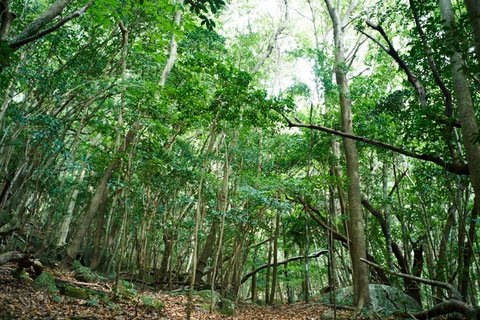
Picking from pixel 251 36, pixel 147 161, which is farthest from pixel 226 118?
pixel 251 36

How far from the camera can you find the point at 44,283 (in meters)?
4.95

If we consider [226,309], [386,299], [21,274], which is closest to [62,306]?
[21,274]

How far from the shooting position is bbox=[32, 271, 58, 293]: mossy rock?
4863 millimetres

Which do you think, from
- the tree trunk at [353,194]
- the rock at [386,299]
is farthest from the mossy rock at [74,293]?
the rock at [386,299]

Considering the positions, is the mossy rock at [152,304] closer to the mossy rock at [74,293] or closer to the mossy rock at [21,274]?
the mossy rock at [74,293]

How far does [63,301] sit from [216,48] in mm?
9276

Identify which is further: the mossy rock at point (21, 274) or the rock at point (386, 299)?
the rock at point (386, 299)

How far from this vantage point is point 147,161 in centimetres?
723

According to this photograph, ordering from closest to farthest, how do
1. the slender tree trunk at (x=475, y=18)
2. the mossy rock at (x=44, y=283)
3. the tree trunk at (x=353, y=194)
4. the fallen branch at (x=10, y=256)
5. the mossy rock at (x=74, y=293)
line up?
the slender tree trunk at (x=475, y=18), the fallen branch at (x=10, y=256), the mossy rock at (x=44, y=283), the mossy rock at (x=74, y=293), the tree trunk at (x=353, y=194)

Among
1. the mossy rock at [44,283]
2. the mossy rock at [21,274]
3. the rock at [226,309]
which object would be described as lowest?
the rock at [226,309]

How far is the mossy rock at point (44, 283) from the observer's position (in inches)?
191

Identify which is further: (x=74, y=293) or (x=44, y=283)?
(x=74, y=293)

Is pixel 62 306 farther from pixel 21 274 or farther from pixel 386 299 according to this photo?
pixel 386 299

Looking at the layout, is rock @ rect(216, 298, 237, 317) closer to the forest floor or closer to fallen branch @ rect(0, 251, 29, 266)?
the forest floor
